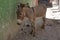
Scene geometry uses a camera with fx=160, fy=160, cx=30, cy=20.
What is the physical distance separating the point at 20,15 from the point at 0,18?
124 centimetres

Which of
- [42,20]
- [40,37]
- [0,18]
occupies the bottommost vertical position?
[40,37]

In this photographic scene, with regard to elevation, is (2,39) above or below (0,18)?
below

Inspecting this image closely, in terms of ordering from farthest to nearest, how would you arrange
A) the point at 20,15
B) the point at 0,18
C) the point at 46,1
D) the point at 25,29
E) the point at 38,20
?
the point at 46,1 → the point at 25,29 → the point at 38,20 → the point at 20,15 → the point at 0,18

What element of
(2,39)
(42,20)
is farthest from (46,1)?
(2,39)

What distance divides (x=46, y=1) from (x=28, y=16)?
11.7 metres

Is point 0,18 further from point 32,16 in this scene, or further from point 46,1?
point 46,1

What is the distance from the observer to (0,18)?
304cm

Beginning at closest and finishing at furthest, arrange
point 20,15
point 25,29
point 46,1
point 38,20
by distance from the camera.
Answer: point 20,15 < point 38,20 < point 25,29 < point 46,1

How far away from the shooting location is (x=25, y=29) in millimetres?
5371

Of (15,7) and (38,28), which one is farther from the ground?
(15,7)

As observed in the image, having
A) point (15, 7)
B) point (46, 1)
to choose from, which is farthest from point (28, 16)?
point (46, 1)

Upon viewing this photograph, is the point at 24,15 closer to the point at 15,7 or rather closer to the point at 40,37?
the point at 15,7

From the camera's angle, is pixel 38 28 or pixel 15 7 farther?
pixel 38 28

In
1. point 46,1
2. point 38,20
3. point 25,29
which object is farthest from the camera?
point 46,1
